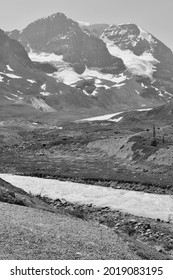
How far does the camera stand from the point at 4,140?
110688 mm

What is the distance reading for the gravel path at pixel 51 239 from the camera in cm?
1911

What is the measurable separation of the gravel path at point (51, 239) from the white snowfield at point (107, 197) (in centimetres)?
1316

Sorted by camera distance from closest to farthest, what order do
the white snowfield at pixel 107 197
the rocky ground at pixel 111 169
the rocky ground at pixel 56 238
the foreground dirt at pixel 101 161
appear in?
the rocky ground at pixel 56 238 → the rocky ground at pixel 111 169 → the white snowfield at pixel 107 197 → the foreground dirt at pixel 101 161

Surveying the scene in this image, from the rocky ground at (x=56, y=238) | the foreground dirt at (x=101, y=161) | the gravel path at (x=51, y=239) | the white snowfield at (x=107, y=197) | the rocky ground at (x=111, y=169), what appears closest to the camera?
the gravel path at (x=51, y=239)

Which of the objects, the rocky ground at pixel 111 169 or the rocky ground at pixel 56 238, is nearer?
the rocky ground at pixel 56 238

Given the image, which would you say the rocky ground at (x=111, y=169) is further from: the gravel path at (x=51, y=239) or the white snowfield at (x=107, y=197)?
the white snowfield at (x=107, y=197)

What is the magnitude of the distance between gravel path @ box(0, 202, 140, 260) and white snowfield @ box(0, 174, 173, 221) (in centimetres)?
1316

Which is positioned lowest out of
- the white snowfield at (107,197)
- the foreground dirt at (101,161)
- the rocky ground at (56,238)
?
the foreground dirt at (101,161)

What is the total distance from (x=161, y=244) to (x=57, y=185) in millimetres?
24891

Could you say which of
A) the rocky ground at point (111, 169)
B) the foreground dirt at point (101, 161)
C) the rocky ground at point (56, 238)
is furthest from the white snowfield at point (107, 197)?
the rocky ground at point (56, 238)

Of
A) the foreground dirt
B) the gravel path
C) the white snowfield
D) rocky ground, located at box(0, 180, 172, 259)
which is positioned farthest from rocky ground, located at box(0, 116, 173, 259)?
the white snowfield

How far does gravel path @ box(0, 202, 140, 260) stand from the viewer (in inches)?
752

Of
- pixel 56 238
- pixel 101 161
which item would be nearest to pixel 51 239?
pixel 56 238

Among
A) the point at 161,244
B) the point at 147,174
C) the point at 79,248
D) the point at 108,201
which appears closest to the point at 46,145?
the point at 147,174
